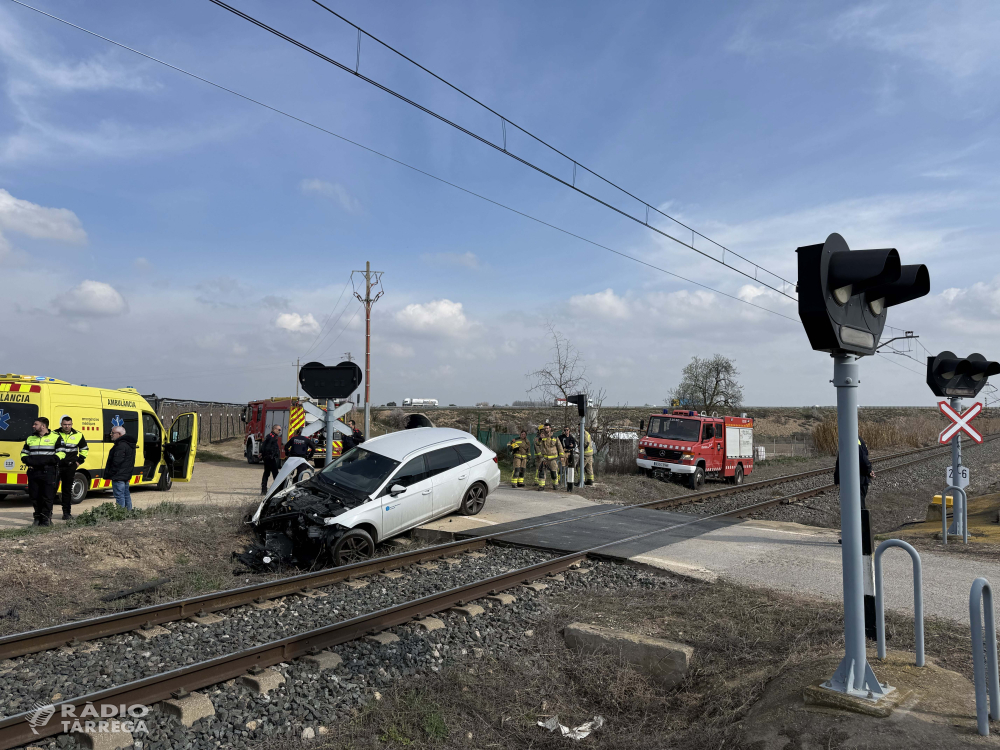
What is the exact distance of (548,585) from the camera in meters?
8.26

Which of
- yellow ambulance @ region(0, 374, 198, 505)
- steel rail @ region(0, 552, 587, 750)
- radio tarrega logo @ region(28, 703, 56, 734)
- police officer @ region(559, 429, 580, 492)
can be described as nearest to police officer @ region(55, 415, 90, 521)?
yellow ambulance @ region(0, 374, 198, 505)

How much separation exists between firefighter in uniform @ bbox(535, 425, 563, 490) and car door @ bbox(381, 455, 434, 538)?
7.88 metres

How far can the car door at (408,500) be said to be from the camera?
10.1 m

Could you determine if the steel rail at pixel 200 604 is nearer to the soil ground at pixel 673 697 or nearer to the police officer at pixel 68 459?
the soil ground at pixel 673 697

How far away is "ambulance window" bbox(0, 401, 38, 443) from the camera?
13.1 meters

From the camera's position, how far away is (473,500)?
1286 cm

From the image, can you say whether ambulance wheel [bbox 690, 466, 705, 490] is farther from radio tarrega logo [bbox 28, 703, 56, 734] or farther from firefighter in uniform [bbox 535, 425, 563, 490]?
radio tarrega logo [bbox 28, 703, 56, 734]

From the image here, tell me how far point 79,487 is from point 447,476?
340 inches

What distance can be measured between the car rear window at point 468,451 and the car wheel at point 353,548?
3.00 meters

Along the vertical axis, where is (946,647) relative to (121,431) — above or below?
Result: below

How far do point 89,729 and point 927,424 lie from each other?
71653 millimetres

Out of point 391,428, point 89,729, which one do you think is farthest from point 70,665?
point 391,428

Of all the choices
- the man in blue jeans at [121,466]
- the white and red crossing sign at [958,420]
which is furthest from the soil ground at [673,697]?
the man in blue jeans at [121,466]

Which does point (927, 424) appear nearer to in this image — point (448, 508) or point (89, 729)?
point (448, 508)
